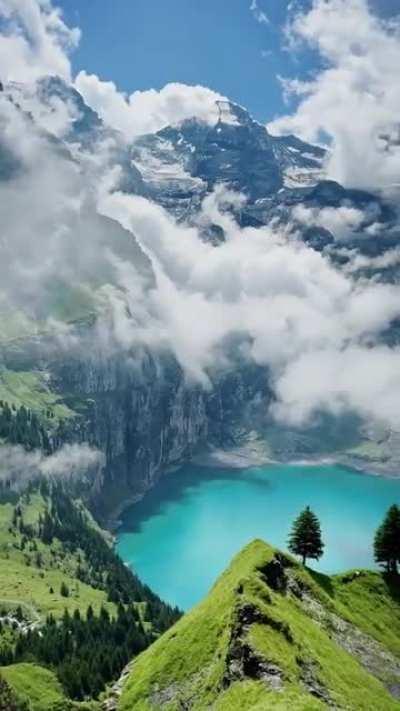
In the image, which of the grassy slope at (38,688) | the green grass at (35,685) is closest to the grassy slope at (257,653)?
the grassy slope at (38,688)

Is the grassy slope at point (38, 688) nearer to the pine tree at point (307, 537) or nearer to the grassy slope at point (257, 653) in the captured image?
the grassy slope at point (257, 653)

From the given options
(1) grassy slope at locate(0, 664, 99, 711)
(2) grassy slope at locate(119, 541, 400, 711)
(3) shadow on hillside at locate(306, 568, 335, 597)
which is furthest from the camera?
(1) grassy slope at locate(0, 664, 99, 711)

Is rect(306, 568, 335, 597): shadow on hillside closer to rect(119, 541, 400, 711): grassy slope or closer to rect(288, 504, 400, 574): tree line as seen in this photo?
rect(119, 541, 400, 711): grassy slope

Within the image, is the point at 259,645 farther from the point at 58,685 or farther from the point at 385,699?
the point at 58,685

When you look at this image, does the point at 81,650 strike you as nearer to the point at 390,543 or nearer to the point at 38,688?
the point at 38,688

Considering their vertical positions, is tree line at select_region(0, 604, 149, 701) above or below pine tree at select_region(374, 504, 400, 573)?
below

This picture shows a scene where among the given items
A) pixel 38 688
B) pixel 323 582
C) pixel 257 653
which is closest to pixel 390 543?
pixel 323 582

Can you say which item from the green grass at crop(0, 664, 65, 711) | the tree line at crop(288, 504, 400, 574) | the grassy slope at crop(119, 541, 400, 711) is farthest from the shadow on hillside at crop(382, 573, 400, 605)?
the green grass at crop(0, 664, 65, 711)

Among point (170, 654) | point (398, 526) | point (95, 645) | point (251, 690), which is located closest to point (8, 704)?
point (170, 654)
